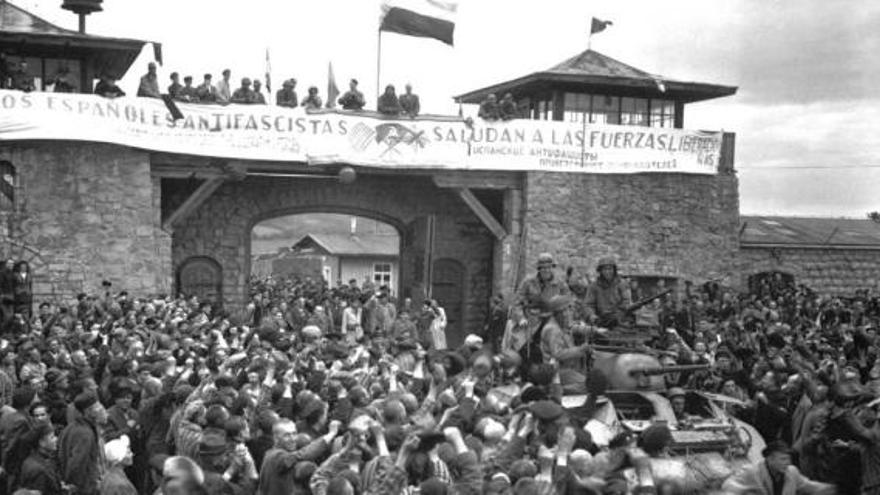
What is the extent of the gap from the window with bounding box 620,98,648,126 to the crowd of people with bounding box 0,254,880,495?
8.41m

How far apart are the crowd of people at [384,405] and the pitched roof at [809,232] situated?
37.9ft

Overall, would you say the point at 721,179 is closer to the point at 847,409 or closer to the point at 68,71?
the point at 68,71

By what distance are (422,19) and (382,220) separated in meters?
5.16

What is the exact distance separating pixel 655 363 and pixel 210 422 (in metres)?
5.98

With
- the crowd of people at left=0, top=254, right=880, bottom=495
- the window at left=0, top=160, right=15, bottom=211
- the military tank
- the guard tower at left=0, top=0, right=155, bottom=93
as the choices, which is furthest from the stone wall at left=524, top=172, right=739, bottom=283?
the military tank

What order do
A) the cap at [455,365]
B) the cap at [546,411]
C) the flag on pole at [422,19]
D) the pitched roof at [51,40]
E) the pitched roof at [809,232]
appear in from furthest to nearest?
the pitched roof at [809,232]
the flag on pole at [422,19]
the pitched roof at [51,40]
the cap at [455,365]
the cap at [546,411]

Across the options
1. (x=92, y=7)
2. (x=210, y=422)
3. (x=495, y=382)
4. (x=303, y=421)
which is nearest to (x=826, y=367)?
(x=495, y=382)

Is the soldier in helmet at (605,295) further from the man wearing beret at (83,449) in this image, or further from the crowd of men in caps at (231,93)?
the crowd of men in caps at (231,93)

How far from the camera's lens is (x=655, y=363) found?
12.7m

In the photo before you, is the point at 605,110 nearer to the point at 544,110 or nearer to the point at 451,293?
the point at 544,110

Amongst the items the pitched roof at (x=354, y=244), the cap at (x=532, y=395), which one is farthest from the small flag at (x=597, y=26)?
the pitched roof at (x=354, y=244)

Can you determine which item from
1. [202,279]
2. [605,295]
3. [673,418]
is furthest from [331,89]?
[673,418]

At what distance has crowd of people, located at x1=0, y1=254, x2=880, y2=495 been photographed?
8.00 m

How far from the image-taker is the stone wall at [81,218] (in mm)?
21266
